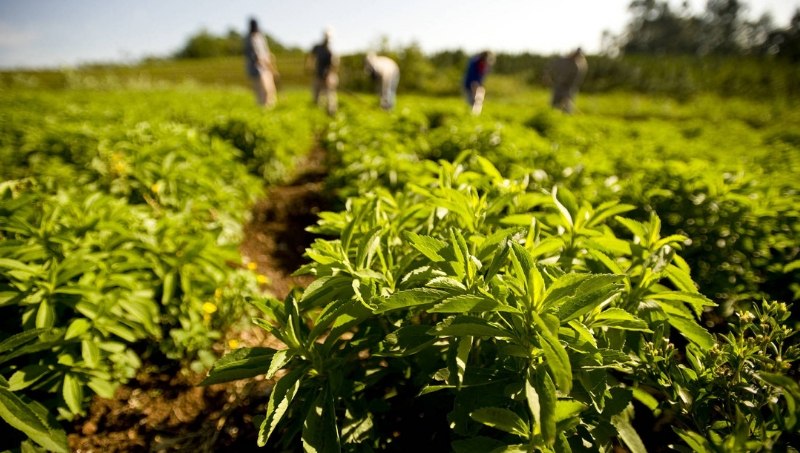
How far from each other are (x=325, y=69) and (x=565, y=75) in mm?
7243

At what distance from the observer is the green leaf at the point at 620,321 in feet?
3.27

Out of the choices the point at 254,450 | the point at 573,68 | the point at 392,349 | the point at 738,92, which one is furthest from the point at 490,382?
the point at 738,92

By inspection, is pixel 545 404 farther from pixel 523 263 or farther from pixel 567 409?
pixel 523 263

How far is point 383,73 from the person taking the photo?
1195cm

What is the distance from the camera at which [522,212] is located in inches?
69.5

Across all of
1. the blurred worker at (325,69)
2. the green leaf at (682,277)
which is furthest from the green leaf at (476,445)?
the blurred worker at (325,69)

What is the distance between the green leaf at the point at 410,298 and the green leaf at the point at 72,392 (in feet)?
5.17

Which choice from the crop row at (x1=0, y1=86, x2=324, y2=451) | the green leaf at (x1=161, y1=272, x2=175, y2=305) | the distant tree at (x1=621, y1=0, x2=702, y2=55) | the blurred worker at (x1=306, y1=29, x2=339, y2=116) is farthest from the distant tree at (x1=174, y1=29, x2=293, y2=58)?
the green leaf at (x1=161, y1=272, x2=175, y2=305)

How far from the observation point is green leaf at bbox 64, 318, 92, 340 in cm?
154

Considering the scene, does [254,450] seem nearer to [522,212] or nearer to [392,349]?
[392,349]

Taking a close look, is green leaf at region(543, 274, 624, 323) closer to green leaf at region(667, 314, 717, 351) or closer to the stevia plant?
the stevia plant

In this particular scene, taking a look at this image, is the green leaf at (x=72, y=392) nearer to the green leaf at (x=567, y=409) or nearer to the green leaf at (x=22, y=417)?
the green leaf at (x=22, y=417)

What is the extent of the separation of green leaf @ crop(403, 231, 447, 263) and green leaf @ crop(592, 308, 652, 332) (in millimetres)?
499

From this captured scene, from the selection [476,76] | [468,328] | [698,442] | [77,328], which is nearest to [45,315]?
[77,328]
